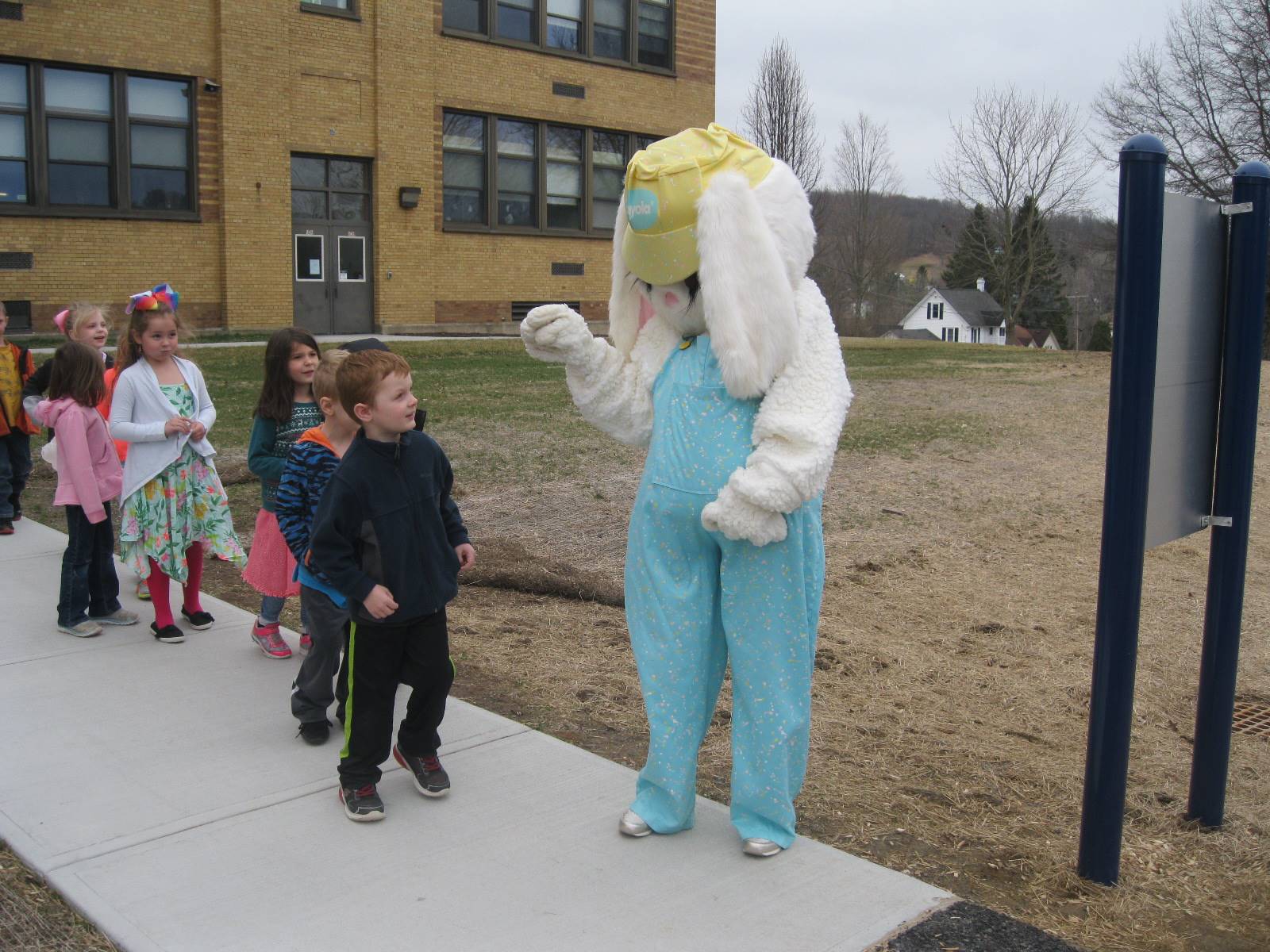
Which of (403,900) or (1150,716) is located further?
(1150,716)

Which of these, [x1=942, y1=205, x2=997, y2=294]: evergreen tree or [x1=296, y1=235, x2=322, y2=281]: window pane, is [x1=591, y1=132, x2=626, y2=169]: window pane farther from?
[x1=942, y1=205, x2=997, y2=294]: evergreen tree

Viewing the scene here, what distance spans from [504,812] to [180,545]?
231 cm

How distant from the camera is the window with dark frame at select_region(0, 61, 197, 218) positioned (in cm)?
1836

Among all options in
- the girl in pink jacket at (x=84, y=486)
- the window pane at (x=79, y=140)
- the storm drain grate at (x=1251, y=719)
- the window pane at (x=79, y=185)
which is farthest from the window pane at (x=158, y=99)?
the storm drain grate at (x=1251, y=719)

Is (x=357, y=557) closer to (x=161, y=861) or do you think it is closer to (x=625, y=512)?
(x=161, y=861)

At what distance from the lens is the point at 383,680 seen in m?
3.43

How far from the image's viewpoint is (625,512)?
24.9 ft

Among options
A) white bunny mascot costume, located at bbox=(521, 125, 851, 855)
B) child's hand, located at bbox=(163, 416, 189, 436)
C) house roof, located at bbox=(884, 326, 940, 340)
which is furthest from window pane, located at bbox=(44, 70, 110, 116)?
house roof, located at bbox=(884, 326, 940, 340)

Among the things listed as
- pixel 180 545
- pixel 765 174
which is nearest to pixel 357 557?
pixel 765 174

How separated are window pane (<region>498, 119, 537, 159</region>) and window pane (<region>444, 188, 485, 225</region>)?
99 centimetres

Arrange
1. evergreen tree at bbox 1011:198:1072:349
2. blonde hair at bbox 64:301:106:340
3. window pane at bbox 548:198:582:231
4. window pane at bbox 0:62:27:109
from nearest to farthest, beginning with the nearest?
blonde hair at bbox 64:301:106:340 → window pane at bbox 0:62:27:109 → window pane at bbox 548:198:582:231 → evergreen tree at bbox 1011:198:1072:349

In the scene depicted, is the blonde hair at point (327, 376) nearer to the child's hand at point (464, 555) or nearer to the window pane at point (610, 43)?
the child's hand at point (464, 555)

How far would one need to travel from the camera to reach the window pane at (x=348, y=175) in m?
21.8

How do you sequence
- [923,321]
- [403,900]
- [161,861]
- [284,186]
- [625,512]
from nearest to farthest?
1. [403,900]
2. [161,861]
3. [625,512]
4. [284,186]
5. [923,321]
